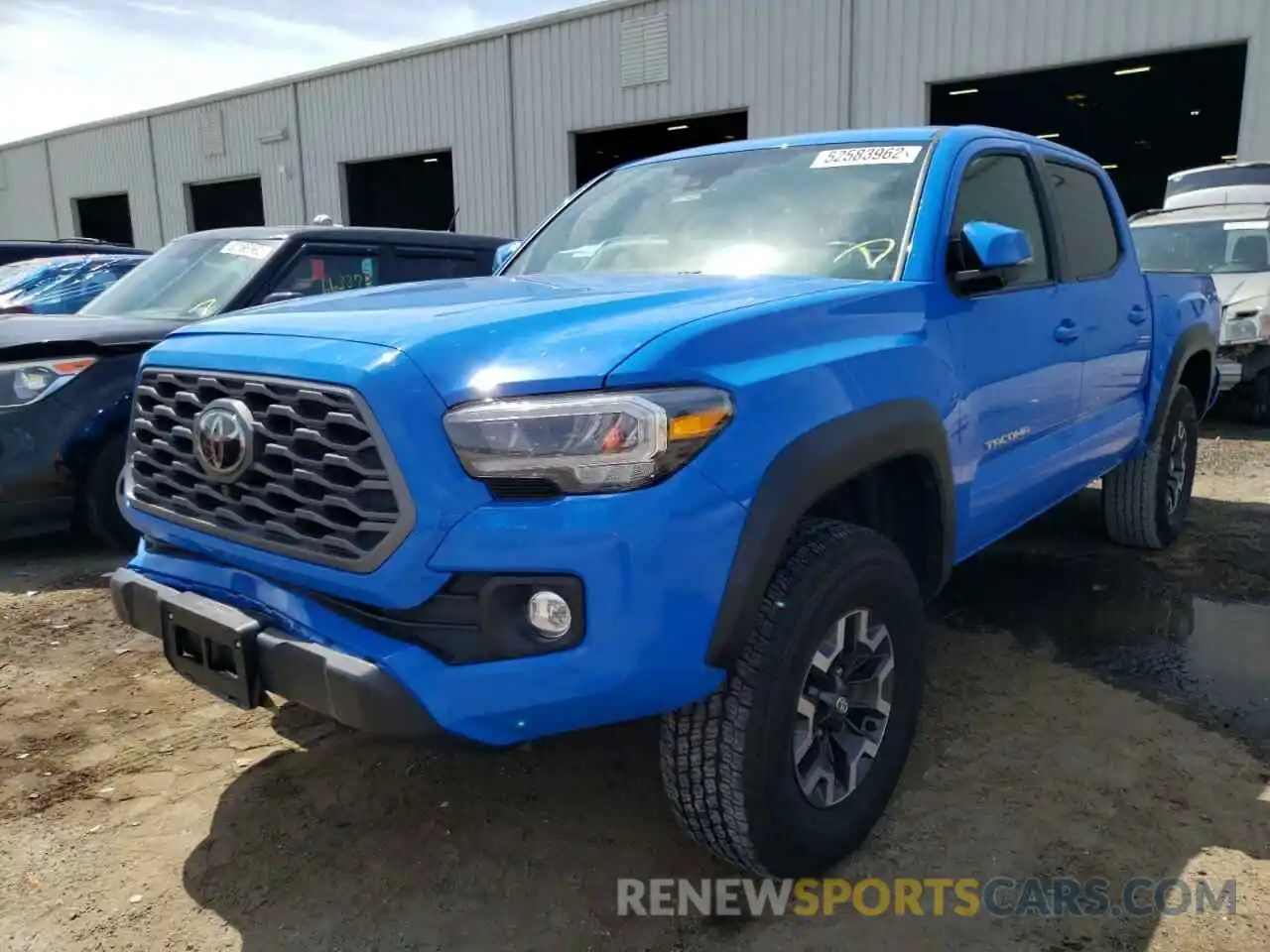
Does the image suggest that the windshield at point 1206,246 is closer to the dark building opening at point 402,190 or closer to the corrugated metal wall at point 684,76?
the corrugated metal wall at point 684,76

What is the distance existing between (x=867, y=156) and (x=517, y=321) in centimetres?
159

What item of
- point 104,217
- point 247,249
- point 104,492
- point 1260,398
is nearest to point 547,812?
point 104,492

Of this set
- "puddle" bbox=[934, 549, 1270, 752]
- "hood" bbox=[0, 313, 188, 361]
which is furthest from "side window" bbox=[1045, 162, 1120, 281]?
"hood" bbox=[0, 313, 188, 361]

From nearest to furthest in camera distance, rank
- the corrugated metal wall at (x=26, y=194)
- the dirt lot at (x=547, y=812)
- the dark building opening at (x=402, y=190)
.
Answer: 1. the dirt lot at (x=547, y=812)
2. the dark building opening at (x=402, y=190)
3. the corrugated metal wall at (x=26, y=194)

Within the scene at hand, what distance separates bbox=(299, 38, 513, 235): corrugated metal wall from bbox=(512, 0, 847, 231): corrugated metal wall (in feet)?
1.74

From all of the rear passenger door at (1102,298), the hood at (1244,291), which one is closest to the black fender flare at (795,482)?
the rear passenger door at (1102,298)

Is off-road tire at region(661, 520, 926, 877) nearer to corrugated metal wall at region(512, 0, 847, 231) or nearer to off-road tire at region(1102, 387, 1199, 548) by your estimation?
off-road tire at region(1102, 387, 1199, 548)

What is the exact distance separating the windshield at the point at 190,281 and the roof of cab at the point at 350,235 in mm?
61

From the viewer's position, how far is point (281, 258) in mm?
5520

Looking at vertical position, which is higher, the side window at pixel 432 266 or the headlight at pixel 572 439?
the side window at pixel 432 266

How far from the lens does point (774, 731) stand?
2.18 metres

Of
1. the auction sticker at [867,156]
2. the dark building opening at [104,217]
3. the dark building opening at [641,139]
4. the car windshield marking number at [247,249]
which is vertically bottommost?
the car windshield marking number at [247,249]

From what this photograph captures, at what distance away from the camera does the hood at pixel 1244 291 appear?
28.9 feet

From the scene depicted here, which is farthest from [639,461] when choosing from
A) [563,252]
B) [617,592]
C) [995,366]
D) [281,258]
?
[281,258]
